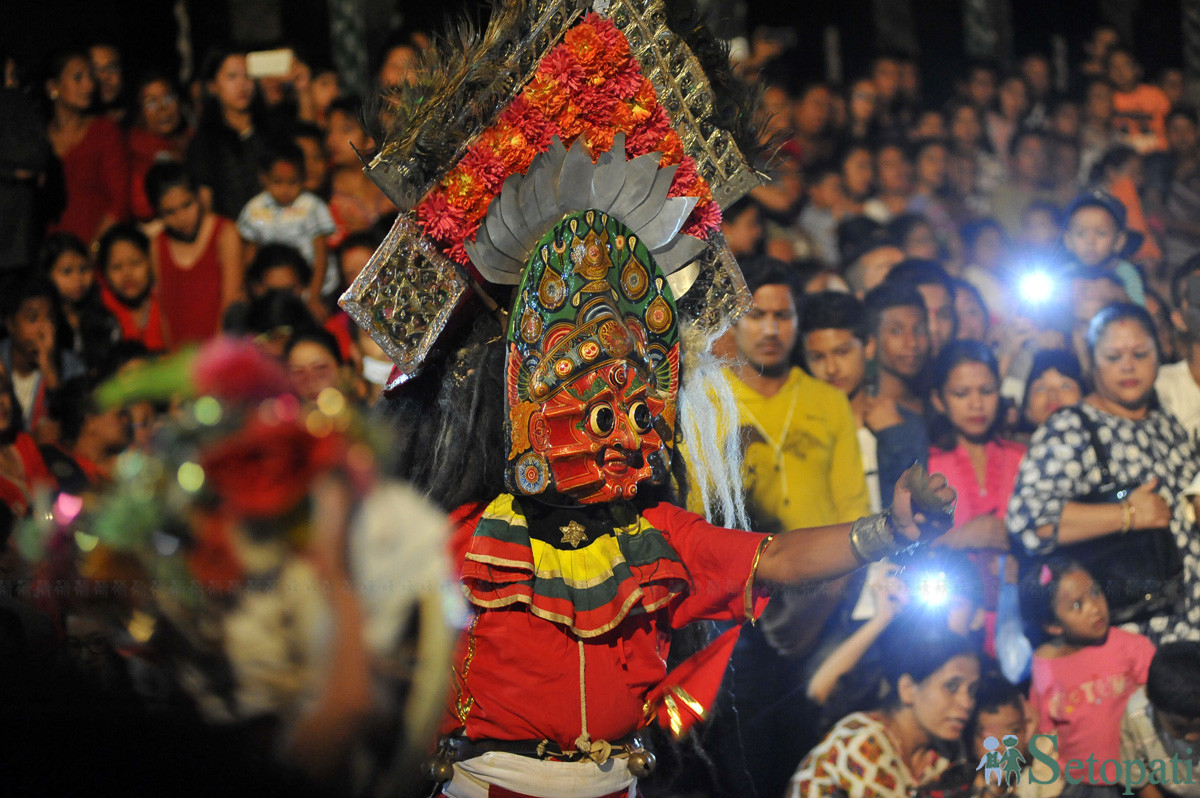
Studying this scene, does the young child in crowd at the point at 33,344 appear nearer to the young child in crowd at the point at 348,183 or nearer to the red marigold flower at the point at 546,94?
the young child in crowd at the point at 348,183

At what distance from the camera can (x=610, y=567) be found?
250 cm

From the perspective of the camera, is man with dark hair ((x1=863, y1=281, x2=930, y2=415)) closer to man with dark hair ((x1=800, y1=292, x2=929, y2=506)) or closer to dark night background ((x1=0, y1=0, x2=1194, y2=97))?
man with dark hair ((x1=800, y1=292, x2=929, y2=506))

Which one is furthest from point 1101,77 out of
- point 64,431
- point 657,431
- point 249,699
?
point 249,699

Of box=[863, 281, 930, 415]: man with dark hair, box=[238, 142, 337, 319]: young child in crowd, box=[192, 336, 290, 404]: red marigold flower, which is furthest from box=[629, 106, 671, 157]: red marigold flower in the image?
box=[238, 142, 337, 319]: young child in crowd

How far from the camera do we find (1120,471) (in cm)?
398

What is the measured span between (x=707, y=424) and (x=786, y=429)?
1.17 m

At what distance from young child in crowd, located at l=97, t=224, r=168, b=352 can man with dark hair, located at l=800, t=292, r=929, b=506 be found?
102 inches

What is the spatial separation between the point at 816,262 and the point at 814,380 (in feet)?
3.53

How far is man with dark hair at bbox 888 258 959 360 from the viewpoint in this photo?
4.48 meters

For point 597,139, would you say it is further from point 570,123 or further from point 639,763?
point 639,763

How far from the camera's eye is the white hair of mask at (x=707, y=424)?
9.24 feet

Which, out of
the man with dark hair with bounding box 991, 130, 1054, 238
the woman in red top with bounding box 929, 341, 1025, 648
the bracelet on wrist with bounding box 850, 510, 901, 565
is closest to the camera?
the bracelet on wrist with bounding box 850, 510, 901, 565

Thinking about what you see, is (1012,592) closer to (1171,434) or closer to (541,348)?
(1171,434)

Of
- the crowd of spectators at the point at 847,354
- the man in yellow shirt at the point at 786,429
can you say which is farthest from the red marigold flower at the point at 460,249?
the man in yellow shirt at the point at 786,429
